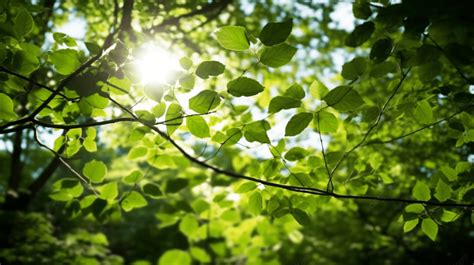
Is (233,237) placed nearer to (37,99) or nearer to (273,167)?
(273,167)

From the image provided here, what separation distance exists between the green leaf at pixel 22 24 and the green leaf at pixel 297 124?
97 centimetres

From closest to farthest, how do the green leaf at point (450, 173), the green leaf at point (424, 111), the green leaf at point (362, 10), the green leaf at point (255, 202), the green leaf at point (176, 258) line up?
the green leaf at point (362, 10)
the green leaf at point (424, 111)
the green leaf at point (450, 173)
the green leaf at point (255, 202)
the green leaf at point (176, 258)

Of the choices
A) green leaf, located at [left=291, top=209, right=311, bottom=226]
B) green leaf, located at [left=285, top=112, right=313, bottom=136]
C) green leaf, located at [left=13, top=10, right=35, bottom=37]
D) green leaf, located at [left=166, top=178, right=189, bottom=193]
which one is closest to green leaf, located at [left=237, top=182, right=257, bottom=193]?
green leaf, located at [left=291, top=209, right=311, bottom=226]

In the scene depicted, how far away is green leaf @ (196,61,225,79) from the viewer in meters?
1.06

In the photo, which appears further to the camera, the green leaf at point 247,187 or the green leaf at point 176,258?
the green leaf at point 176,258

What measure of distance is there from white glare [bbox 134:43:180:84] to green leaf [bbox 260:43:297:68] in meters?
0.33

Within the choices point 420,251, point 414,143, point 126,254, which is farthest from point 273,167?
point 126,254

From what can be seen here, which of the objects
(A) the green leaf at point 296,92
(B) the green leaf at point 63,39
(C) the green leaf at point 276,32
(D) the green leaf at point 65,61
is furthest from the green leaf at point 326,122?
(B) the green leaf at point 63,39

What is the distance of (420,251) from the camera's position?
607 centimetres

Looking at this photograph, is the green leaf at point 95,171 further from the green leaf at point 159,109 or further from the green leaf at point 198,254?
the green leaf at point 198,254

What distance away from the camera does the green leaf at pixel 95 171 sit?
1431mm

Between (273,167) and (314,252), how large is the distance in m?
7.62

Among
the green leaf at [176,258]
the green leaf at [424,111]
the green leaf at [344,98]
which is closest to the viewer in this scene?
the green leaf at [344,98]

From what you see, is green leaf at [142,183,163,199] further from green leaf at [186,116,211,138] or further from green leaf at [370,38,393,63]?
green leaf at [370,38,393,63]
